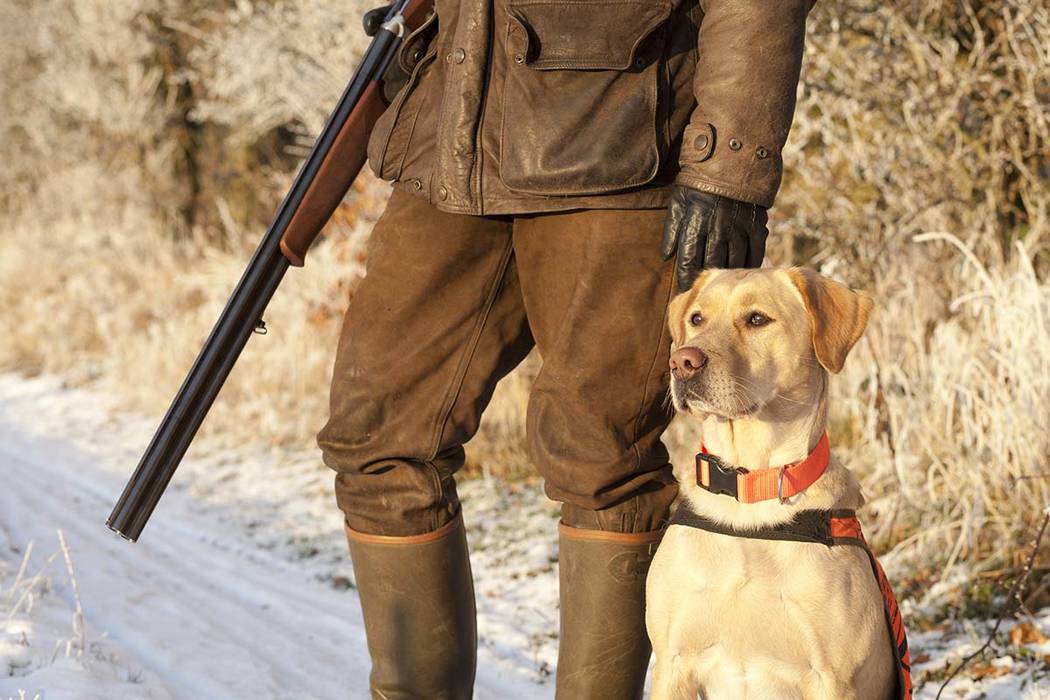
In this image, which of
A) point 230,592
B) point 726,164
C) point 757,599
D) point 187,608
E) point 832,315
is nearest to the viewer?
point 726,164

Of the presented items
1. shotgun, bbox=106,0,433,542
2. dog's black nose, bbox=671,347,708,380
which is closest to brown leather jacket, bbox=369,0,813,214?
dog's black nose, bbox=671,347,708,380

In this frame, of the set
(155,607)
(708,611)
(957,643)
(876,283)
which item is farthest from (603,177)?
(876,283)

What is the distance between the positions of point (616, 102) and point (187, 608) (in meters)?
2.72

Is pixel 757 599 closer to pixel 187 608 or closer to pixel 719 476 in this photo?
pixel 719 476

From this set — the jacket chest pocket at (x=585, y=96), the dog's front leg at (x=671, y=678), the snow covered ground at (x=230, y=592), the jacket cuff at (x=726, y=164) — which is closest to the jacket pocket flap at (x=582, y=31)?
the jacket chest pocket at (x=585, y=96)

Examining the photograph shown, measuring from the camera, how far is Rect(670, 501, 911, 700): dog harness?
2.30 meters

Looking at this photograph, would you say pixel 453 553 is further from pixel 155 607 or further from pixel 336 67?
pixel 336 67

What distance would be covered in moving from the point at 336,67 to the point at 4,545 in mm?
3894

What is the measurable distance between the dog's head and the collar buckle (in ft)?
0.37

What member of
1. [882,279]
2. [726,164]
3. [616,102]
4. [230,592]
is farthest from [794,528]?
[882,279]

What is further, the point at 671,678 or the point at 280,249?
the point at 280,249

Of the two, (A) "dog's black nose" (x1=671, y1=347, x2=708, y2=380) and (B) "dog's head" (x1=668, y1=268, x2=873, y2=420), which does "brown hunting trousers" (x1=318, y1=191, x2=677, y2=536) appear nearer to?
(A) "dog's black nose" (x1=671, y1=347, x2=708, y2=380)

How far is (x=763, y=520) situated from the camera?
2340 millimetres

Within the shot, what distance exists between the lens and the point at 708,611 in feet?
7.45
